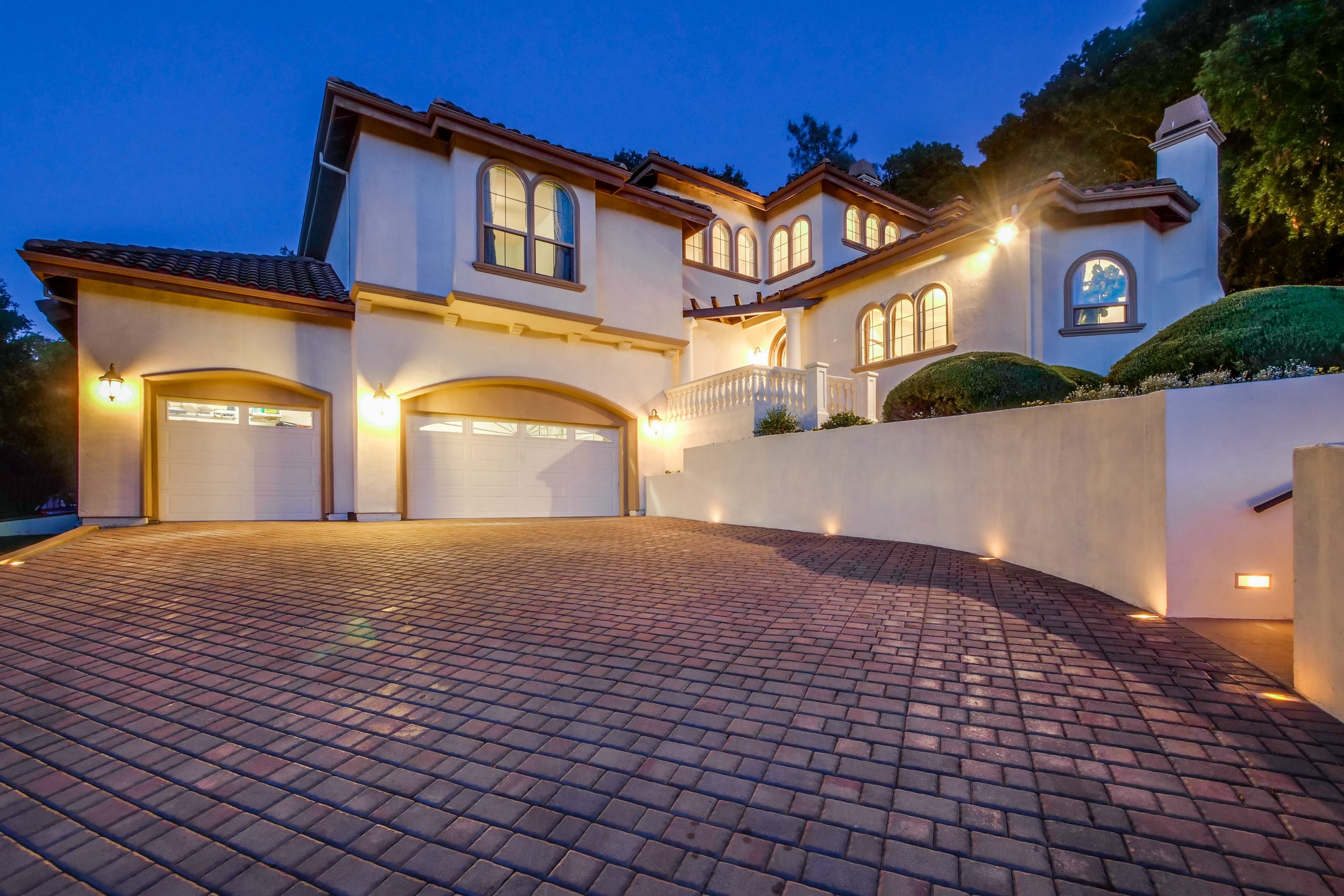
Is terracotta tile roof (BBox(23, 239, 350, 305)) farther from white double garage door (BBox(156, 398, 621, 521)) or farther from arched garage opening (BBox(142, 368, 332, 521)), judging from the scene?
white double garage door (BBox(156, 398, 621, 521))

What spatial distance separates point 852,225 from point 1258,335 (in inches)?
520

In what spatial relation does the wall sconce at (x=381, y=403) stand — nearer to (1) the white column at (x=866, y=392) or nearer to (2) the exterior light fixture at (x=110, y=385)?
(2) the exterior light fixture at (x=110, y=385)

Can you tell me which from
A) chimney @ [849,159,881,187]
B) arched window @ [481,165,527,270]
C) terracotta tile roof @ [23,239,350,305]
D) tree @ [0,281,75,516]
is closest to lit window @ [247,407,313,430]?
terracotta tile roof @ [23,239,350,305]

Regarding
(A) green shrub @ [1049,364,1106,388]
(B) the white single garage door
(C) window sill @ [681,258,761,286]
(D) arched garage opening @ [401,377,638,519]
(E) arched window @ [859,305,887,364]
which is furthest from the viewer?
(C) window sill @ [681,258,761,286]

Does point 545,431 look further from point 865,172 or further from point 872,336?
point 865,172

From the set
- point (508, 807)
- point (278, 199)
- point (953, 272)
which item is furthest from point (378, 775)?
point (278, 199)

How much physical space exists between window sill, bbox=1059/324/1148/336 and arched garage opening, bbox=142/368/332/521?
45.8ft

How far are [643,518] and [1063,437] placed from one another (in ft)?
26.5

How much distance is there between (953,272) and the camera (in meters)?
12.0

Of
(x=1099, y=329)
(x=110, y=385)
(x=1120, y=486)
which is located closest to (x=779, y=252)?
(x=1099, y=329)

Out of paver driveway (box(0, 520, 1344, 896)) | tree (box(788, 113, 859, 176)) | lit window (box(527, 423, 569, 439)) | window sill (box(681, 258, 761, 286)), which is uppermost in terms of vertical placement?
tree (box(788, 113, 859, 176))

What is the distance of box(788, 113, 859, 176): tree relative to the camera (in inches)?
1309

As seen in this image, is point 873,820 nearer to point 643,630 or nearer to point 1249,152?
point 643,630

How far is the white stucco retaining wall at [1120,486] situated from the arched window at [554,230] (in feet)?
22.3
